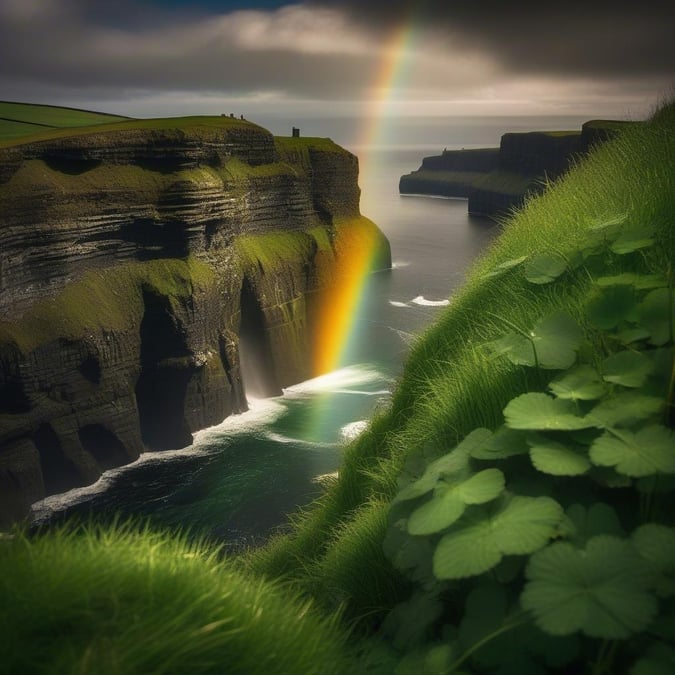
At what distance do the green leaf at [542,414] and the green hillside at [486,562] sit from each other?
0.05 feet

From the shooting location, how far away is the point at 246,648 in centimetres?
379

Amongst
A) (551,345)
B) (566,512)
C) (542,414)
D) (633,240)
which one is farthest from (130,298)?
(566,512)

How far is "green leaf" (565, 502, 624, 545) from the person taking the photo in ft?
12.7

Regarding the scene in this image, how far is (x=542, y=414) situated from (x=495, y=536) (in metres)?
1.19

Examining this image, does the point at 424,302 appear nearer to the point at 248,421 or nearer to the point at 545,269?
the point at 248,421

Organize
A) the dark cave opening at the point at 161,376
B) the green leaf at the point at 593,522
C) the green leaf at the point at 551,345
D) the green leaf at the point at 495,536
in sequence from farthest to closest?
the dark cave opening at the point at 161,376 < the green leaf at the point at 551,345 < the green leaf at the point at 593,522 < the green leaf at the point at 495,536

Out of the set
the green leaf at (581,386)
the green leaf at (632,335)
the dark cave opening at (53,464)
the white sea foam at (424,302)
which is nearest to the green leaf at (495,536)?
the green leaf at (581,386)

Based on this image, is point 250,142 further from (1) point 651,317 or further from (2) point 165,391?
(1) point 651,317

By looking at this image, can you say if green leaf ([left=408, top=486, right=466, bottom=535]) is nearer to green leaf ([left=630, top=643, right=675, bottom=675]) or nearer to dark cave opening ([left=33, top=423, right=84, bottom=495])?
green leaf ([left=630, top=643, right=675, bottom=675])

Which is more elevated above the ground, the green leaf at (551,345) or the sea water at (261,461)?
the green leaf at (551,345)

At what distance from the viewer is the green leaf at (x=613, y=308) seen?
5664mm

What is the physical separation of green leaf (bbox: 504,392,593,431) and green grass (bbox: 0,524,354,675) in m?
1.90

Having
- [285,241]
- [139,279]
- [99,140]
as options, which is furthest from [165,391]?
[285,241]

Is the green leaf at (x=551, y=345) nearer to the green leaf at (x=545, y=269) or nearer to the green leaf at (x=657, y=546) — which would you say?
the green leaf at (x=545, y=269)
